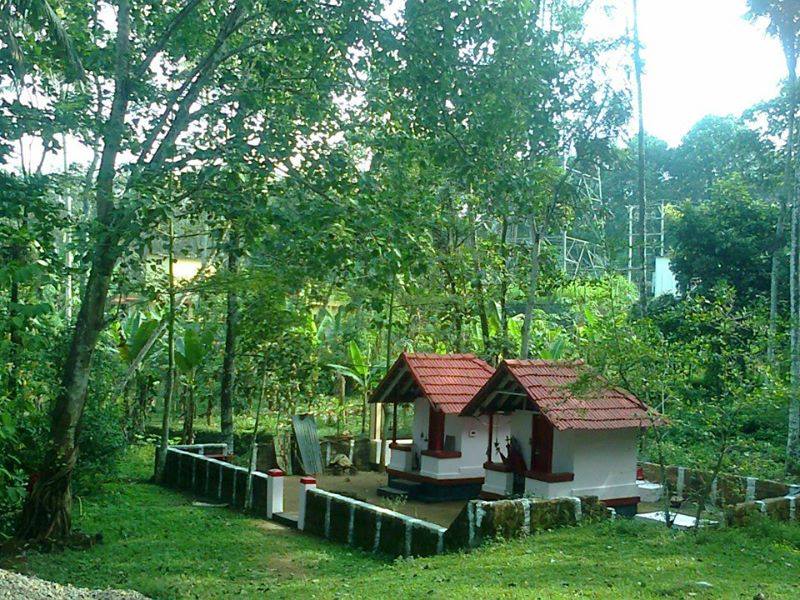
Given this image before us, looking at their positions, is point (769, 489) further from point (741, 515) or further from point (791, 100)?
point (791, 100)

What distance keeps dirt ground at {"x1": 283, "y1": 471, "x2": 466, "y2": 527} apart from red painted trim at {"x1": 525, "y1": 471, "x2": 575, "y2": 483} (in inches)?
69.9

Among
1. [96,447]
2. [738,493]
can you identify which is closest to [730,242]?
[738,493]

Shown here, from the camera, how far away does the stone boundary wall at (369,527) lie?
492 inches

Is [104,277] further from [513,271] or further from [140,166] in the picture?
[513,271]

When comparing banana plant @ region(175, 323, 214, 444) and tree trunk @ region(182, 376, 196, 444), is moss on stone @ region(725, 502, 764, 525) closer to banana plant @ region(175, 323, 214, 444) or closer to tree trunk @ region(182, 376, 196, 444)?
banana plant @ region(175, 323, 214, 444)

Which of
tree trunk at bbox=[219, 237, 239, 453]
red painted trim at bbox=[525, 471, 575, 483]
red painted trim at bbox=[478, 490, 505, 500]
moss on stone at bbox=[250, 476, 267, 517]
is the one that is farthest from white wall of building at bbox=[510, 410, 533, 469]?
tree trunk at bbox=[219, 237, 239, 453]

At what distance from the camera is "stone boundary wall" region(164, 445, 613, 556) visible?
12000 mm

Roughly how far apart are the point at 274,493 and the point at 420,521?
4318mm

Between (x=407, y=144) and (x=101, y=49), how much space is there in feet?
15.7

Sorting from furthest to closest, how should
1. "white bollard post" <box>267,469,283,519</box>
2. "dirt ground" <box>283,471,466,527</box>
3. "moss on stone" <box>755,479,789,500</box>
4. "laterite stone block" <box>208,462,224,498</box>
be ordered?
"laterite stone block" <box>208,462,224,498</box>
"dirt ground" <box>283,471,466,527</box>
"white bollard post" <box>267,469,283,519</box>
"moss on stone" <box>755,479,789,500</box>

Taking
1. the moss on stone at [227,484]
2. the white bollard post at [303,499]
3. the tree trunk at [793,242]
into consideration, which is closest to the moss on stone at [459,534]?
the white bollard post at [303,499]

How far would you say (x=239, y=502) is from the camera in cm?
1725

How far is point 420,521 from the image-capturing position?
12.8 m

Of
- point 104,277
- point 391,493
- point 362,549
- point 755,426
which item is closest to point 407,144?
point 104,277
